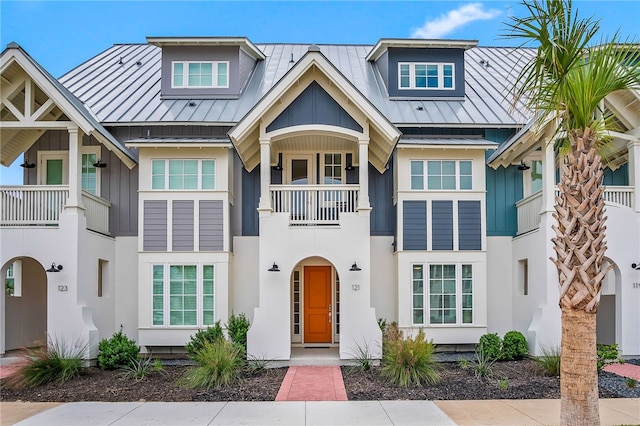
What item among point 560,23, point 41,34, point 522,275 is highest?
point 41,34

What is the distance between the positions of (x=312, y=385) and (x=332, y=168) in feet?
22.4

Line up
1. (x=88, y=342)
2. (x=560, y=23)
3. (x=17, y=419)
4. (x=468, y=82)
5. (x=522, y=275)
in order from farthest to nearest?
(x=468, y=82)
(x=522, y=275)
(x=88, y=342)
(x=17, y=419)
(x=560, y=23)

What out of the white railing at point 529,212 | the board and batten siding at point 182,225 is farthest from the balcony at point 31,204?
the white railing at point 529,212

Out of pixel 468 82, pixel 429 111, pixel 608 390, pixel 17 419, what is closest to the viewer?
pixel 17 419

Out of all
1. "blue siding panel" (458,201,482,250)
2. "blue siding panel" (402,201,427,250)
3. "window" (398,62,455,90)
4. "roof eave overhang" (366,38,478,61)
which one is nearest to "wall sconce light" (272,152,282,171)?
"blue siding panel" (402,201,427,250)

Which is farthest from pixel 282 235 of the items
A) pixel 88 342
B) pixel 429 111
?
pixel 429 111

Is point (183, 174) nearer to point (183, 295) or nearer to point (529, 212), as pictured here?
point (183, 295)

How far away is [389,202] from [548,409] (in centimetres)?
785

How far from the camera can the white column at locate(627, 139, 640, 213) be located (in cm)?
1433

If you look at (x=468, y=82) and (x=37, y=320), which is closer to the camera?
(x=37, y=320)

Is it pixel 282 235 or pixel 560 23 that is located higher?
pixel 560 23

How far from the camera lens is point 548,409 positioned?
9.27 m

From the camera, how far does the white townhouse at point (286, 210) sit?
13.5 m

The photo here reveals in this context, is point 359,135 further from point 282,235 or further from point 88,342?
point 88,342
